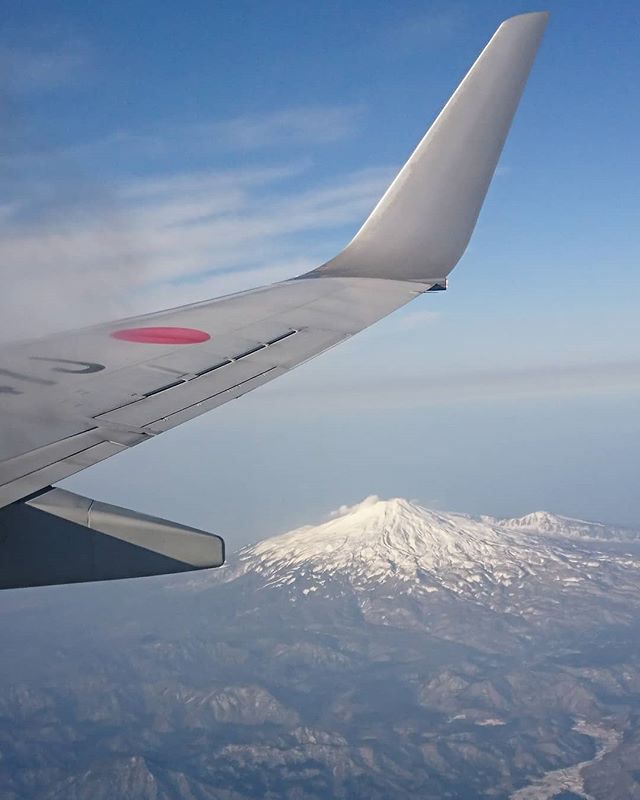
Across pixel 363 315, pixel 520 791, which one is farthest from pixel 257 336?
pixel 520 791

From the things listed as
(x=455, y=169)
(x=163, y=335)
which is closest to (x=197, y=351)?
(x=163, y=335)

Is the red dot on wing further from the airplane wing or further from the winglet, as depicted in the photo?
the winglet

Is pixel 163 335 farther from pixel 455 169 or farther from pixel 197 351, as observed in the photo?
pixel 455 169

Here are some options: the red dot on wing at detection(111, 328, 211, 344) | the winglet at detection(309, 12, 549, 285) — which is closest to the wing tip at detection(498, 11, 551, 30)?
the winglet at detection(309, 12, 549, 285)

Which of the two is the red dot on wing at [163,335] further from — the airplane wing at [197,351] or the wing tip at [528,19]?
the wing tip at [528,19]

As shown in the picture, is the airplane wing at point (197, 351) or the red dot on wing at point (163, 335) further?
the red dot on wing at point (163, 335)

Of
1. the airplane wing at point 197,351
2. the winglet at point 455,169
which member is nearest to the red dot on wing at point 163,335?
the airplane wing at point 197,351
